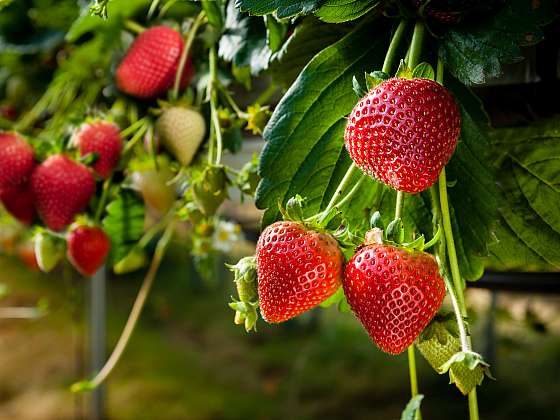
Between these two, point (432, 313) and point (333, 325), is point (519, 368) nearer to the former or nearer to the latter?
point (333, 325)

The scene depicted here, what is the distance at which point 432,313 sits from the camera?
0.32 meters

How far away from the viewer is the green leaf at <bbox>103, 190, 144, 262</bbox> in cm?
64

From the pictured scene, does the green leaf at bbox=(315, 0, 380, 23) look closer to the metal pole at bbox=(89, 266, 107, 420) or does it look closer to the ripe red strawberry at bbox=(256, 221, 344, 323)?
the ripe red strawberry at bbox=(256, 221, 344, 323)

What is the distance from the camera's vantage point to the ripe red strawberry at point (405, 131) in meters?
0.30

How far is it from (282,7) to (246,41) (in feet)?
0.50

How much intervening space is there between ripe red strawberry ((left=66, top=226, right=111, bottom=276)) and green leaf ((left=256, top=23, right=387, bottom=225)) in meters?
0.26

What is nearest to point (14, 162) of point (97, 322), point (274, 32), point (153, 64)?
point (153, 64)

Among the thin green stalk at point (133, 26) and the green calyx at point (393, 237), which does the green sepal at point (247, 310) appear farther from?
the thin green stalk at point (133, 26)

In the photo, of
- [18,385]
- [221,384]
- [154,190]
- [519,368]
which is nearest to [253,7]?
[154,190]

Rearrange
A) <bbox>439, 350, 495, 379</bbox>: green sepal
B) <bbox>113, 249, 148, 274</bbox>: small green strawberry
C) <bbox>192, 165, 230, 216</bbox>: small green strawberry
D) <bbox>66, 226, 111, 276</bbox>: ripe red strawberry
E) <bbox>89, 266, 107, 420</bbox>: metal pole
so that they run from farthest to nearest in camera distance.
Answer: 1. <bbox>89, 266, 107, 420</bbox>: metal pole
2. <bbox>113, 249, 148, 274</bbox>: small green strawberry
3. <bbox>66, 226, 111, 276</bbox>: ripe red strawberry
4. <bbox>192, 165, 230, 216</bbox>: small green strawberry
5. <bbox>439, 350, 495, 379</bbox>: green sepal

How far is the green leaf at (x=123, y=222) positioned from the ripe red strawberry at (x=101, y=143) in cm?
5

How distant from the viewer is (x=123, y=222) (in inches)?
25.6

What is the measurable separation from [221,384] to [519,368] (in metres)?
0.63

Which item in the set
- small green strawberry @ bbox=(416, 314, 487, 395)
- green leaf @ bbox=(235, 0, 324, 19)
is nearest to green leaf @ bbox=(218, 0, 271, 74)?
green leaf @ bbox=(235, 0, 324, 19)
